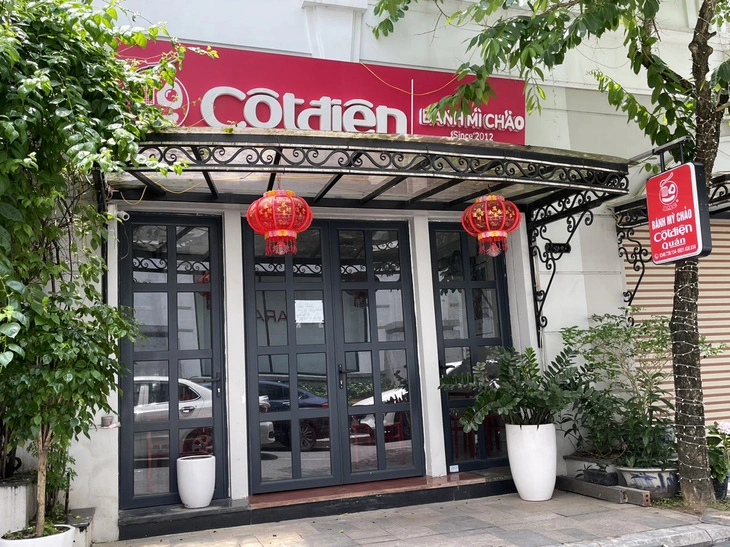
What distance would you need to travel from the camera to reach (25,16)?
4445 millimetres

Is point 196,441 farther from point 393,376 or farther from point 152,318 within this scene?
point 393,376

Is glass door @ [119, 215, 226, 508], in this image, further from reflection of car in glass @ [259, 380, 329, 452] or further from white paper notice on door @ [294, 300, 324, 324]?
white paper notice on door @ [294, 300, 324, 324]

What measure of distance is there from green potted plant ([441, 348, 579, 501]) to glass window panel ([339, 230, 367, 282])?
1543 millimetres

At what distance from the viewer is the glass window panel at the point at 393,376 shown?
732cm

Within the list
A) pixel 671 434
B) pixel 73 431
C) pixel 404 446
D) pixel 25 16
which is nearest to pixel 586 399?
pixel 671 434

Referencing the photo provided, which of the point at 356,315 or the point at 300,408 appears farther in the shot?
the point at 356,315

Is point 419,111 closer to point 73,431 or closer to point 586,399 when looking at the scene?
point 586,399

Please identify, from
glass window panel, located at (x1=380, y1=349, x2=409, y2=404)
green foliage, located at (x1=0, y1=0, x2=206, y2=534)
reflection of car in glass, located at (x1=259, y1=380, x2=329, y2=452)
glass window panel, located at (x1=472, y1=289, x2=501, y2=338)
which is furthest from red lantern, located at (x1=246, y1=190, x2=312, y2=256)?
glass window panel, located at (x1=472, y1=289, x2=501, y2=338)

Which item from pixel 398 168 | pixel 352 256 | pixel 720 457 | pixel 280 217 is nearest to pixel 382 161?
pixel 398 168

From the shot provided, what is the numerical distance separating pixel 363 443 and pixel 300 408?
0.82m

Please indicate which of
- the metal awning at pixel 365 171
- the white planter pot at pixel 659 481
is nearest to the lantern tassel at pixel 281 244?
the metal awning at pixel 365 171

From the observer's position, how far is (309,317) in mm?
7141

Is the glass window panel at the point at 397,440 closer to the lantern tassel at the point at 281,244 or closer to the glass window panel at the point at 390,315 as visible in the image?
the glass window panel at the point at 390,315

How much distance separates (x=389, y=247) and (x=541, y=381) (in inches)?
89.5
